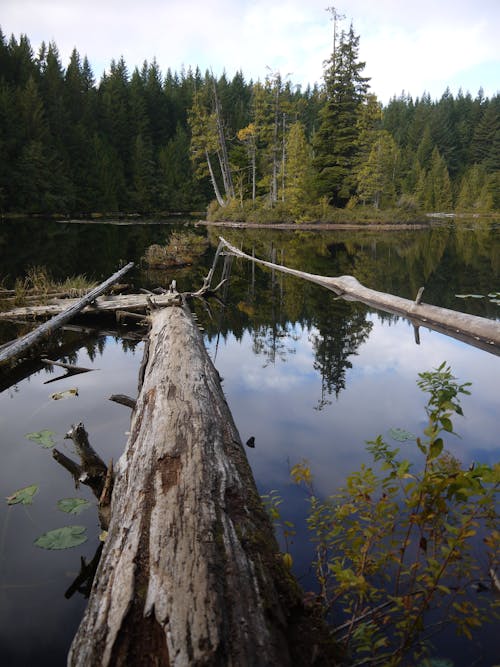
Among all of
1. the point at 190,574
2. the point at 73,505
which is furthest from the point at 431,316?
the point at 190,574

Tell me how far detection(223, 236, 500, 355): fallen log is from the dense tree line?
25.4 meters

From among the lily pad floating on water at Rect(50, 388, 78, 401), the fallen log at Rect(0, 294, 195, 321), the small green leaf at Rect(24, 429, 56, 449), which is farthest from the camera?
the fallen log at Rect(0, 294, 195, 321)

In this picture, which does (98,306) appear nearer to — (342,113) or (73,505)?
(73,505)

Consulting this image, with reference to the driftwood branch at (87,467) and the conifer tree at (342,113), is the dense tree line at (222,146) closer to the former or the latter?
the conifer tree at (342,113)

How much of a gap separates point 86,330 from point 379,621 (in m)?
7.34

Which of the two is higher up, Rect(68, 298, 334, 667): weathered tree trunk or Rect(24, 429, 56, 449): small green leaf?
Rect(68, 298, 334, 667): weathered tree trunk

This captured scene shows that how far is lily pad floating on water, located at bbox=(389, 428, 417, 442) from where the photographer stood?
442cm

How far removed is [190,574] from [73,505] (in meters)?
1.86

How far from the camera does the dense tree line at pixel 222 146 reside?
121ft

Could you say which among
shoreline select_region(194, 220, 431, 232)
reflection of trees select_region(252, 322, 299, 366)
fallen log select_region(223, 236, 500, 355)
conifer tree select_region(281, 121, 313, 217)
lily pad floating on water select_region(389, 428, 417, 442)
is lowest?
lily pad floating on water select_region(389, 428, 417, 442)

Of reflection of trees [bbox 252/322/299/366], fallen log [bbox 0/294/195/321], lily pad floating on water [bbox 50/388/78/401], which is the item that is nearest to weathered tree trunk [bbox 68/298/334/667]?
lily pad floating on water [bbox 50/388/78/401]

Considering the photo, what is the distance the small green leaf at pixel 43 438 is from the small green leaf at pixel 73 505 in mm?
960

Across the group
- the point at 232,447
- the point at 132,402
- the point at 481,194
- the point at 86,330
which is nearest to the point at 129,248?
the point at 86,330

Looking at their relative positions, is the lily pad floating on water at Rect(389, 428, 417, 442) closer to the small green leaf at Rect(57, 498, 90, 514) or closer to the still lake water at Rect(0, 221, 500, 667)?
the still lake water at Rect(0, 221, 500, 667)
